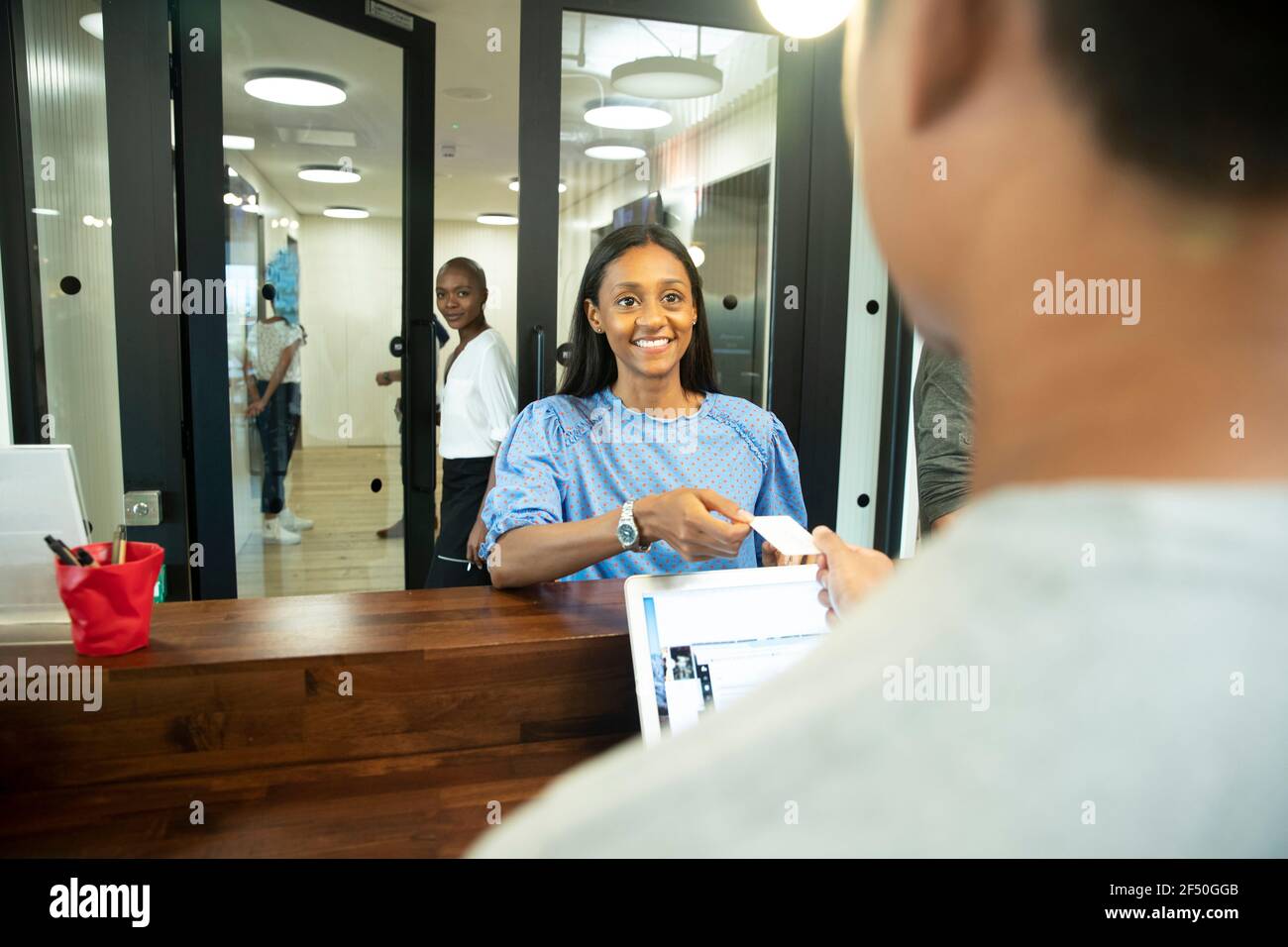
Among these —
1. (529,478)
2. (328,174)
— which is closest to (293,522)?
(328,174)

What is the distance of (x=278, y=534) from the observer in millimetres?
3291

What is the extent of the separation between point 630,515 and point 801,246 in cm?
185

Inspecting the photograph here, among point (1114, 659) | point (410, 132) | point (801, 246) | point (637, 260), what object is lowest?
point (1114, 659)

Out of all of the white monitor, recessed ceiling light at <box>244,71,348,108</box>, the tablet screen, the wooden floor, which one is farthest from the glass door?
the tablet screen

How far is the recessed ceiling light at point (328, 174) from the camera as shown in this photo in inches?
A: 124

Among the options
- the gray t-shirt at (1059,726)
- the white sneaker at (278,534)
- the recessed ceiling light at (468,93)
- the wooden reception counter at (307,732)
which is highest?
the recessed ceiling light at (468,93)

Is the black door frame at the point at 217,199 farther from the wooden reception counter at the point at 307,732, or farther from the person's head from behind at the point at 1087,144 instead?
the person's head from behind at the point at 1087,144

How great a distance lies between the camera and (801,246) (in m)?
3.12

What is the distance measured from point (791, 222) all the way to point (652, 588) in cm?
227

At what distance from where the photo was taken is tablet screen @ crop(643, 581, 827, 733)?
1099 mm

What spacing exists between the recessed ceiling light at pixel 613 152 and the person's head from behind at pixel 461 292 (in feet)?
2.52

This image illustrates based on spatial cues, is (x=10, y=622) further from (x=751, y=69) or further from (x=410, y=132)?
(x=751, y=69)

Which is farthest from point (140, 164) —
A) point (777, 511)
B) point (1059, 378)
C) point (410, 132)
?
point (1059, 378)

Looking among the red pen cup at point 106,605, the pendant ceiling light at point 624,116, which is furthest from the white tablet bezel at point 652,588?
the pendant ceiling light at point 624,116
